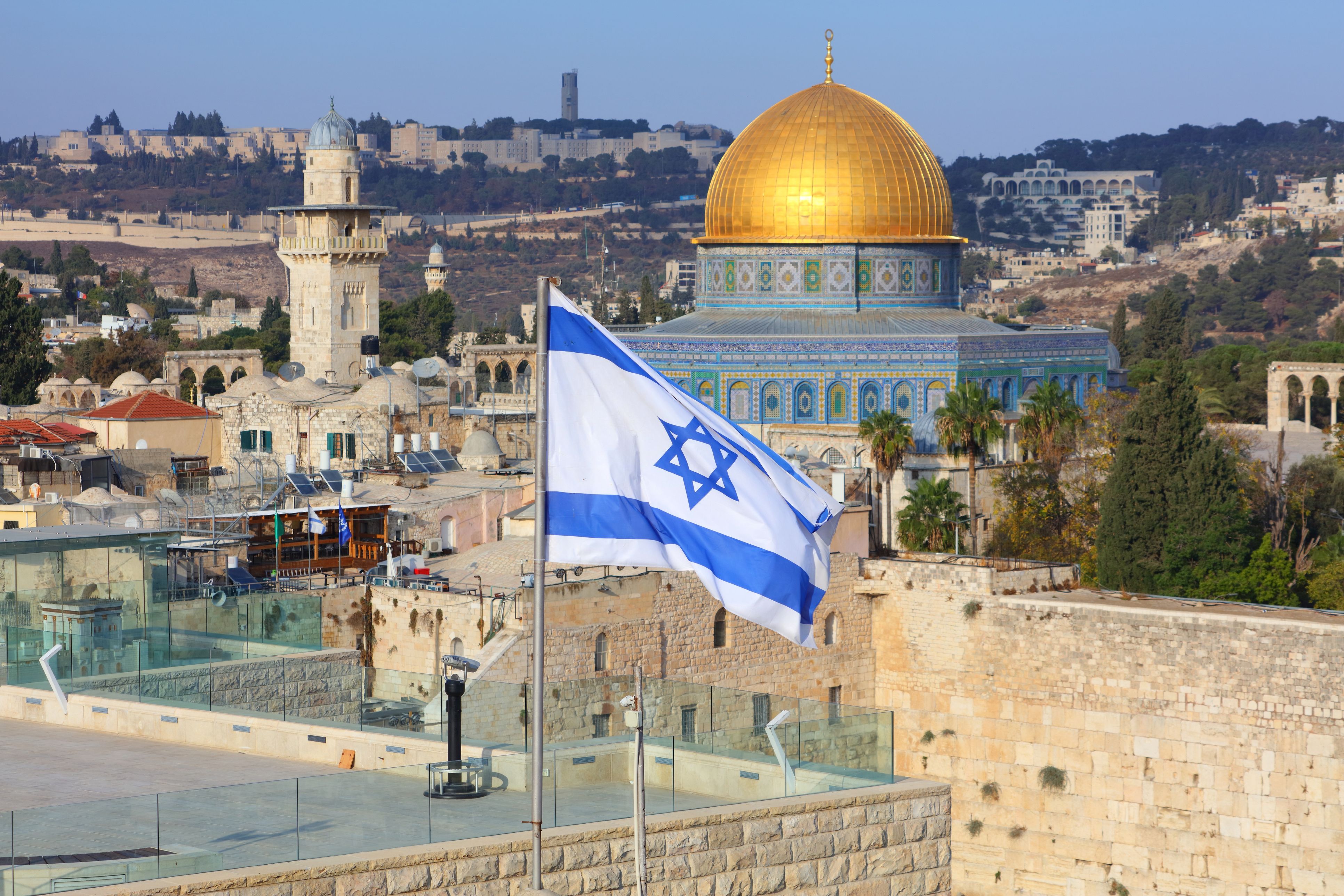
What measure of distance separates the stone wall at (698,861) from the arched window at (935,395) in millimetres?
22903

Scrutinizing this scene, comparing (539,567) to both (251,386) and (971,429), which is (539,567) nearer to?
(971,429)

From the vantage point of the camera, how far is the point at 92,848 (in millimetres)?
8367

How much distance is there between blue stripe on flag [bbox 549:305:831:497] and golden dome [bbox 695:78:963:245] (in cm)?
2673

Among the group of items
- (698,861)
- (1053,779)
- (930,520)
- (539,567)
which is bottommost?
(1053,779)

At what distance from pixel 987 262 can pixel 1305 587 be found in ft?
418

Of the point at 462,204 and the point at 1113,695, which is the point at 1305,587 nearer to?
the point at 1113,695

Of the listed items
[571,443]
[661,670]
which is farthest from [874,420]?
[571,443]

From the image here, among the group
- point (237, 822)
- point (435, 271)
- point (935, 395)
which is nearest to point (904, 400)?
point (935, 395)

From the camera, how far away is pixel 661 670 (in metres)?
20.8

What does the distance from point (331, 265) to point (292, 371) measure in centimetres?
215

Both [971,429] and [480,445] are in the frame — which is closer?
[971,429]

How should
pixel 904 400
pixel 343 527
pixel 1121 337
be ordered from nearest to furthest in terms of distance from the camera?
pixel 343 527 → pixel 904 400 → pixel 1121 337

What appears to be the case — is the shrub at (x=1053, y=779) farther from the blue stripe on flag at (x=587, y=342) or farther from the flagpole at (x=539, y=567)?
the flagpole at (x=539, y=567)

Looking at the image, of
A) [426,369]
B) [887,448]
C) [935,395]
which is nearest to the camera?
[887,448]
